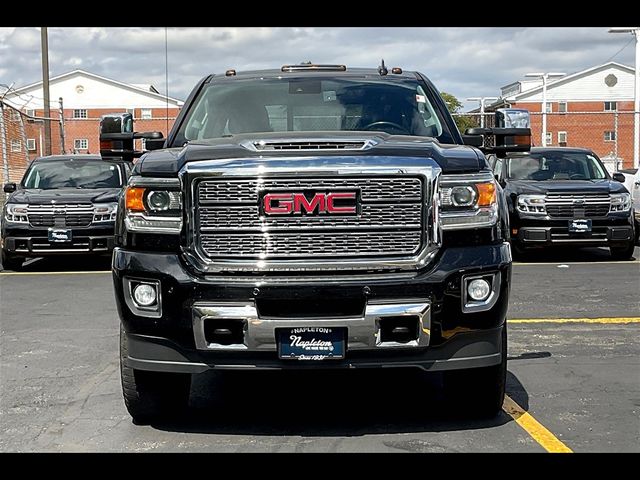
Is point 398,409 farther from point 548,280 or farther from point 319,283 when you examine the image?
point 548,280

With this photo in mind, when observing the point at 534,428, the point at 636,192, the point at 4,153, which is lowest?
the point at 534,428

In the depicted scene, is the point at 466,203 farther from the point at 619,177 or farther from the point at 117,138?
the point at 619,177

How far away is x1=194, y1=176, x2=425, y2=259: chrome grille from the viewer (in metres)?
4.58

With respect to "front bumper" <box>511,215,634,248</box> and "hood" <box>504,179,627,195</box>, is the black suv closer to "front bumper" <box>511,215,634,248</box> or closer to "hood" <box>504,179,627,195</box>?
"hood" <box>504,179,627,195</box>

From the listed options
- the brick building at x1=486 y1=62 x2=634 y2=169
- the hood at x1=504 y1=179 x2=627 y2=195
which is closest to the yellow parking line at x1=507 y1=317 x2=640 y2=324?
the hood at x1=504 y1=179 x2=627 y2=195

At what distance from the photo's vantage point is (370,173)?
180 inches

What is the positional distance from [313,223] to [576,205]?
951cm

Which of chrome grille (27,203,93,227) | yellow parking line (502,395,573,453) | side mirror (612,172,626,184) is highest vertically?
side mirror (612,172,626,184)

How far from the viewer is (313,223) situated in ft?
15.0

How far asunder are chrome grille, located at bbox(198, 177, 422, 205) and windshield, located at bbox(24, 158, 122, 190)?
9.83 metres

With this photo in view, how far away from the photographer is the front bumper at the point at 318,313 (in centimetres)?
446

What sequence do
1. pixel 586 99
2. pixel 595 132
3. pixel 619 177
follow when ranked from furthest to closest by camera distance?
pixel 586 99
pixel 595 132
pixel 619 177

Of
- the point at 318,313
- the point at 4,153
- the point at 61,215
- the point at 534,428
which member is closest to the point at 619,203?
the point at 61,215

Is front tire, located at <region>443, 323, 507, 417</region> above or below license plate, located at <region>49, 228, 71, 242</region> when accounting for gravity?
below
